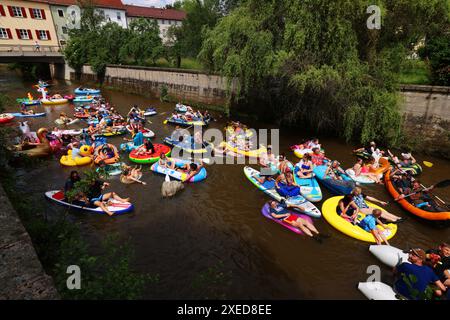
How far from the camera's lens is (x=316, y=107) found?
1517cm

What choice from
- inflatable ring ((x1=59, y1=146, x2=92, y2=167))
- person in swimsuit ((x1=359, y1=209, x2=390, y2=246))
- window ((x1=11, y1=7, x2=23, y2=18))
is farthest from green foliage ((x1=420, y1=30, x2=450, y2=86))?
window ((x1=11, y1=7, x2=23, y2=18))

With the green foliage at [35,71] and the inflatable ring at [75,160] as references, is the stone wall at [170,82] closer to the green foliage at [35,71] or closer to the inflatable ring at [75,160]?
the green foliage at [35,71]

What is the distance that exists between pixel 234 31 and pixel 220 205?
10320mm

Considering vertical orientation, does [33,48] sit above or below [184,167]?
above

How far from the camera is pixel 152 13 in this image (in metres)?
58.3

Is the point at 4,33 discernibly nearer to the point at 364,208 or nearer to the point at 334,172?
the point at 334,172

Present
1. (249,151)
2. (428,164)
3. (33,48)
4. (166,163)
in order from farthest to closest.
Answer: (33,48), (249,151), (428,164), (166,163)

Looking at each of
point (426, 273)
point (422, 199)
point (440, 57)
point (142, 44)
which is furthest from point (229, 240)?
point (142, 44)

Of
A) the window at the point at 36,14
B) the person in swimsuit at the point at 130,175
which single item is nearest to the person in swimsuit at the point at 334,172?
the person in swimsuit at the point at 130,175

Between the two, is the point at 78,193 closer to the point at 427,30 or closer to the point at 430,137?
the point at 430,137

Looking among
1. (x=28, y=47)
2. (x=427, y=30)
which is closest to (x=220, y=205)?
(x=427, y=30)

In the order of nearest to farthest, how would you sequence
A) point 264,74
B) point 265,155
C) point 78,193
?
point 78,193, point 265,155, point 264,74

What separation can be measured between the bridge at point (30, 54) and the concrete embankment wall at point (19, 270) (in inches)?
1412

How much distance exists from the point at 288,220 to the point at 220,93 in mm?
15947
